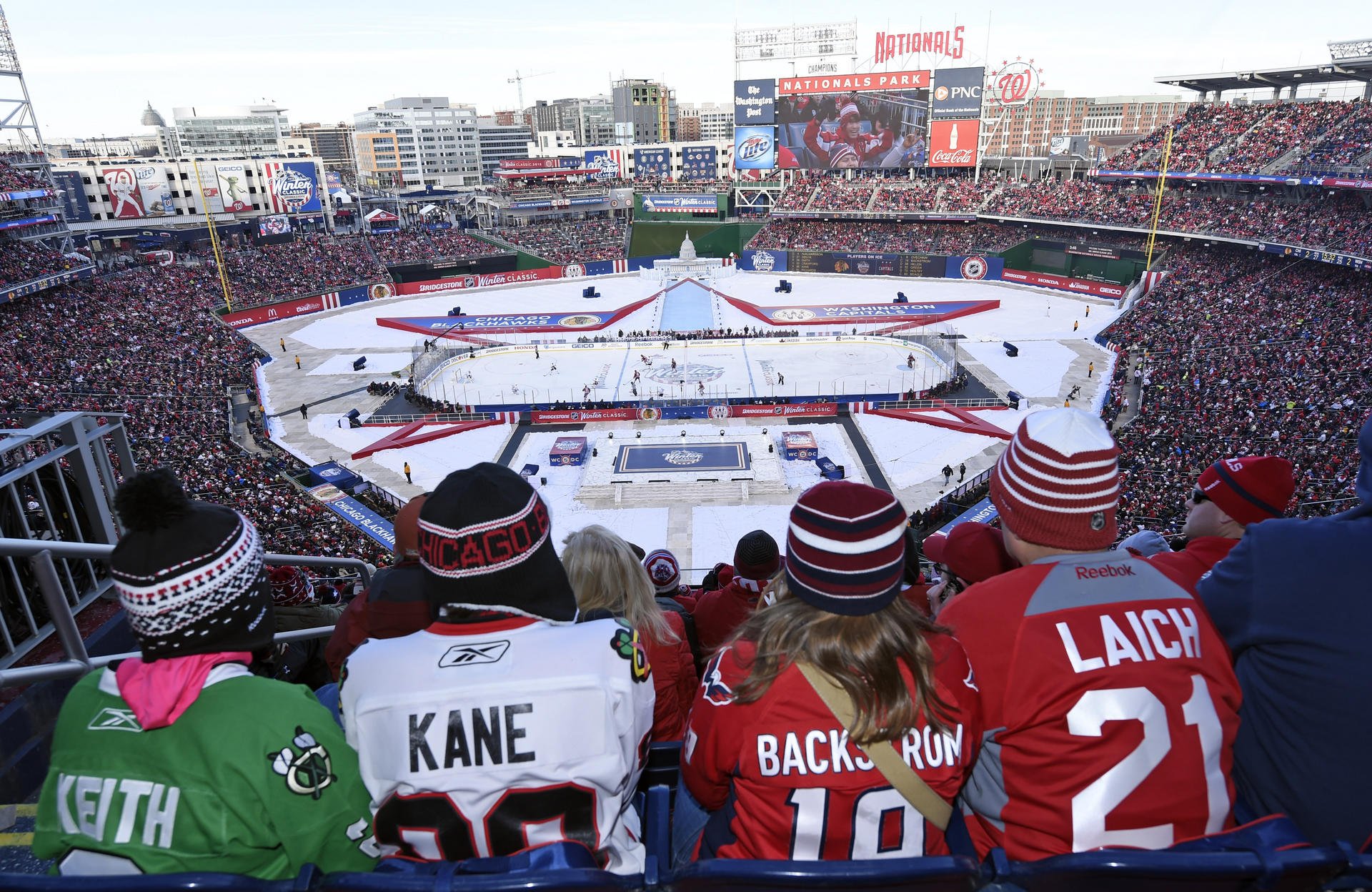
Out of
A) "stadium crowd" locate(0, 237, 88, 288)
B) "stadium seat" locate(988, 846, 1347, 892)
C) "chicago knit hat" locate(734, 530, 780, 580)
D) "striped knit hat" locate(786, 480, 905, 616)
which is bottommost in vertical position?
"stadium crowd" locate(0, 237, 88, 288)

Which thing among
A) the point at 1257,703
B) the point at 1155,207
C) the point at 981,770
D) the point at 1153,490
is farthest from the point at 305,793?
the point at 1155,207

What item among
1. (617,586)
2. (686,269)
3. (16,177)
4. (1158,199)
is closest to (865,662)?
(617,586)

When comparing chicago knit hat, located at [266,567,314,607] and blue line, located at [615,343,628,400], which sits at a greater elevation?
chicago knit hat, located at [266,567,314,607]

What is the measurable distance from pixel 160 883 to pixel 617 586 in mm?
1961

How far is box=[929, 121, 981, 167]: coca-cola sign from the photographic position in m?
61.7

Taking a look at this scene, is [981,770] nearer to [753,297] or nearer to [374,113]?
[753,297]

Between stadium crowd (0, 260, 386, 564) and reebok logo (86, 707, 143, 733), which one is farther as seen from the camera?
stadium crowd (0, 260, 386, 564)

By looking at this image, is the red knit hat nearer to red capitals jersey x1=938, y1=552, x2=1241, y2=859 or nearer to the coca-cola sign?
red capitals jersey x1=938, y1=552, x2=1241, y2=859

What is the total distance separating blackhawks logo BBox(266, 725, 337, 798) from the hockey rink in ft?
92.4

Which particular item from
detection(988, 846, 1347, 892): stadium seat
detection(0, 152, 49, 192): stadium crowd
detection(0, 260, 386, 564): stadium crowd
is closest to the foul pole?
detection(0, 260, 386, 564): stadium crowd

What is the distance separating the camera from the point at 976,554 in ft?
12.4

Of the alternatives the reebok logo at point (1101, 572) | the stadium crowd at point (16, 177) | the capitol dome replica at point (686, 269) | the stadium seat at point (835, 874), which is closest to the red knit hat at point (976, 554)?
the reebok logo at point (1101, 572)

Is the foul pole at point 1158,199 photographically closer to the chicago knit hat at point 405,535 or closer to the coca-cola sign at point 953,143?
the coca-cola sign at point 953,143

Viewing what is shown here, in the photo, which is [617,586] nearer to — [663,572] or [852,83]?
[663,572]
